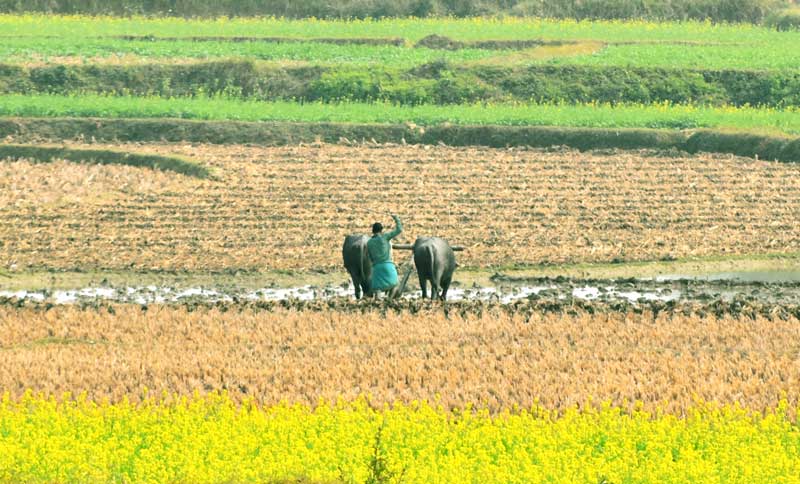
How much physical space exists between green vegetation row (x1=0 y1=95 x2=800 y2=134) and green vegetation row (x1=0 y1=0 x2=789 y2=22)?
650 inches

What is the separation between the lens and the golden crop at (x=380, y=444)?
34.1 ft

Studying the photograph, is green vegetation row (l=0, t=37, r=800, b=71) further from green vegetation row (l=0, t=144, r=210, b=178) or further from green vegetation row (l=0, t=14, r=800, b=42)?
green vegetation row (l=0, t=144, r=210, b=178)

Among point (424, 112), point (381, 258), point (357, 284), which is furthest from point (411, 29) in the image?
point (381, 258)

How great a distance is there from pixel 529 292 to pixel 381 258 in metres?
2.48

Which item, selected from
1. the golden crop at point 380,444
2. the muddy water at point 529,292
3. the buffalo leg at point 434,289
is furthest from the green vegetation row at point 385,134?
the golden crop at point 380,444

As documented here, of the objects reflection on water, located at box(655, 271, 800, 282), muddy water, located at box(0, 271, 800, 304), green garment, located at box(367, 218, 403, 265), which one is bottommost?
reflection on water, located at box(655, 271, 800, 282)

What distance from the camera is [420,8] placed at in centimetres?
5066

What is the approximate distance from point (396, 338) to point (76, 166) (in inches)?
523

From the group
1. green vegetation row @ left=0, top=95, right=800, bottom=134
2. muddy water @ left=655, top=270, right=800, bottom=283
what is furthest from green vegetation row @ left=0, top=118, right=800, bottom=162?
muddy water @ left=655, top=270, right=800, bottom=283

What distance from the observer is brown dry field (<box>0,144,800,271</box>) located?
67.8 ft

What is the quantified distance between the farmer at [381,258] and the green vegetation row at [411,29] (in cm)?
2557

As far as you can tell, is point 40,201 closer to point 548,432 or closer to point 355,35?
point 548,432

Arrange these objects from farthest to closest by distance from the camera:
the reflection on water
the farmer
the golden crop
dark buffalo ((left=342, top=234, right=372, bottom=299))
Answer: the reflection on water
dark buffalo ((left=342, top=234, right=372, bottom=299))
the farmer
the golden crop

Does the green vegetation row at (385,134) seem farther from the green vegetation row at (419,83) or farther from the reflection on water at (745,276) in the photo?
the reflection on water at (745,276)
